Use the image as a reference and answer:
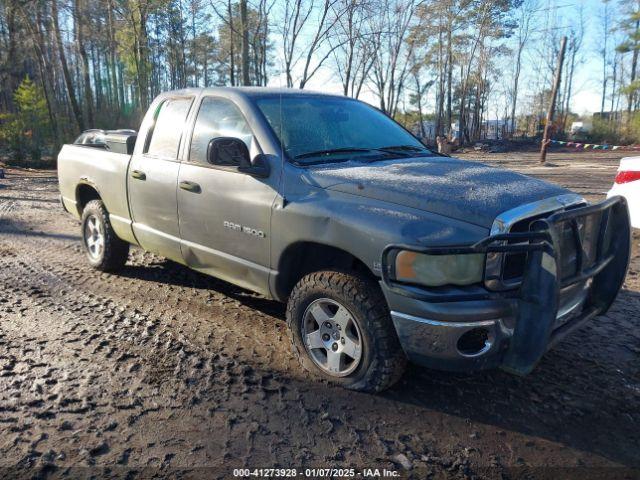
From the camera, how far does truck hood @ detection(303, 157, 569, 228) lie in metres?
2.75

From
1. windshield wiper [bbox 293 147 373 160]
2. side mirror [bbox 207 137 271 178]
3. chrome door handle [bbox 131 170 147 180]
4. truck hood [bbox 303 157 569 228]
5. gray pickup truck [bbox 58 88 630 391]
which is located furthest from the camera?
chrome door handle [bbox 131 170 147 180]

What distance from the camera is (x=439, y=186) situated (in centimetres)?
300

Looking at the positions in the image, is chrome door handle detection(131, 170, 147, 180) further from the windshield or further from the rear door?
the windshield

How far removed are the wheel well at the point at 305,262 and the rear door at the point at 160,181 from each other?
122 centimetres

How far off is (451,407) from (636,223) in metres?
4.27

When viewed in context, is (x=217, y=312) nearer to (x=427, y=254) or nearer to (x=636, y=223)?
(x=427, y=254)

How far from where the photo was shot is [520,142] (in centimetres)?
3888

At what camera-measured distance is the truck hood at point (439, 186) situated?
9.02 ft

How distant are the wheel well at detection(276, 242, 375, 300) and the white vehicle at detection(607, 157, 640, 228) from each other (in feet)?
13.9

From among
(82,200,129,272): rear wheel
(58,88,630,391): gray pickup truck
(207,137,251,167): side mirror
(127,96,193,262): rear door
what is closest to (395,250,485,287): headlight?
(58,88,630,391): gray pickup truck

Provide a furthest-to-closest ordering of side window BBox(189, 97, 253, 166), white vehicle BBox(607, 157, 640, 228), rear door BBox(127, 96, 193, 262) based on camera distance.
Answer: white vehicle BBox(607, 157, 640, 228)
rear door BBox(127, 96, 193, 262)
side window BBox(189, 97, 253, 166)

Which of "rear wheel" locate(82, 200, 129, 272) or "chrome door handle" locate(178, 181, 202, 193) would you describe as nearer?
"chrome door handle" locate(178, 181, 202, 193)

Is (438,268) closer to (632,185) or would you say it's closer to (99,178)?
(99,178)

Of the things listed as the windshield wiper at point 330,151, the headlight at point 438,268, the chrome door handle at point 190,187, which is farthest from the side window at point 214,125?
the headlight at point 438,268
